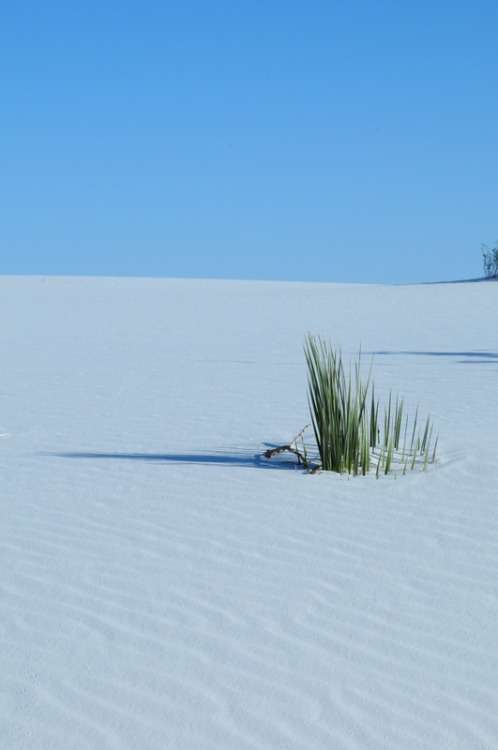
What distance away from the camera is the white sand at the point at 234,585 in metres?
2.62

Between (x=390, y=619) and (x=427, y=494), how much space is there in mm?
1751

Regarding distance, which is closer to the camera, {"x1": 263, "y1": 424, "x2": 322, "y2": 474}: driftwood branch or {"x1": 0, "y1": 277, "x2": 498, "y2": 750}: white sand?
{"x1": 0, "y1": 277, "x2": 498, "y2": 750}: white sand

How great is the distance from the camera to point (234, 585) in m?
3.62

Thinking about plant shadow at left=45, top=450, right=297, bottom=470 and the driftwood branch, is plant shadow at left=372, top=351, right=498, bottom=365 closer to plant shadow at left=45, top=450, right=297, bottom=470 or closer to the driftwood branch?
plant shadow at left=45, top=450, right=297, bottom=470

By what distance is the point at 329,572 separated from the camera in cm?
377

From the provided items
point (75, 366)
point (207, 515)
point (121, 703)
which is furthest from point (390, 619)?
point (75, 366)

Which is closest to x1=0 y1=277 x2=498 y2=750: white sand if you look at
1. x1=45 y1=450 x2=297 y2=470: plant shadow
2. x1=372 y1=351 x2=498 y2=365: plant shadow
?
x1=45 y1=450 x2=297 y2=470: plant shadow

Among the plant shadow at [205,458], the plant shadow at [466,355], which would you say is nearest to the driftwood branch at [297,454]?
the plant shadow at [205,458]

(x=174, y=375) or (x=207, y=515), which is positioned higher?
(x=174, y=375)

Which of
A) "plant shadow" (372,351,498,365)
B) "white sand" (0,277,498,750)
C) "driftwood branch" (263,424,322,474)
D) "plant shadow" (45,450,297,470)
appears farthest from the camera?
"plant shadow" (372,351,498,365)

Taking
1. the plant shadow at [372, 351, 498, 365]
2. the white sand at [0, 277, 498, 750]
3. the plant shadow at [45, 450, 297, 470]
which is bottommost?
the white sand at [0, 277, 498, 750]

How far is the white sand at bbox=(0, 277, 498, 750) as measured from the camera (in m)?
2.62

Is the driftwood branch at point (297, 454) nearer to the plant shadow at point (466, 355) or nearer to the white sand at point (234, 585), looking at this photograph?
the white sand at point (234, 585)

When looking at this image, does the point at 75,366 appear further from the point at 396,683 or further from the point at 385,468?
the point at 396,683
